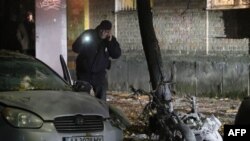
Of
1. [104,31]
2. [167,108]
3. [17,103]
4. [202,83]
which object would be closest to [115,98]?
[202,83]

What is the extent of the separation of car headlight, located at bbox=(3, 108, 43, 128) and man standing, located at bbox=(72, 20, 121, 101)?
341 centimetres

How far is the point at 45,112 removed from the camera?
639 cm

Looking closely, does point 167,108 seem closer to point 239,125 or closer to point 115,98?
point 239,125

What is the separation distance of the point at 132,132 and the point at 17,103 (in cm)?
313

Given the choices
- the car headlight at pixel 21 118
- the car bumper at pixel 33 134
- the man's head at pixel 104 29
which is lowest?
the car bumper at pixel 33 134

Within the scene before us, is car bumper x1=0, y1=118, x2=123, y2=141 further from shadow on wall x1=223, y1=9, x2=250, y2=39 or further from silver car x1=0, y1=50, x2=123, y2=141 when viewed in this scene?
shadow on wall x1=223, y1=9, x2=250, y2=39

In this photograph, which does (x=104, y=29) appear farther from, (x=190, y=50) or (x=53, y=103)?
(x=190, y=50)

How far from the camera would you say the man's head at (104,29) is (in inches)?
376

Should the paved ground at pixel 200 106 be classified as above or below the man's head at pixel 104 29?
below

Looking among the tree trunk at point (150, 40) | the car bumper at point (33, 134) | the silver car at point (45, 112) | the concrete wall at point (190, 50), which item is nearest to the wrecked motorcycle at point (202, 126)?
the tree trunk at point (150, 40)

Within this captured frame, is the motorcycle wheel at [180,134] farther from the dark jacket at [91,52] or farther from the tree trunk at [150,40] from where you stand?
the dark jacket at [91,52]

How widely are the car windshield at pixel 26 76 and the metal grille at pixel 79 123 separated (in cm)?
91

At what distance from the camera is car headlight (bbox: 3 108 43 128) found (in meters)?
6.25

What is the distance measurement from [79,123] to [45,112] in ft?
1.36
